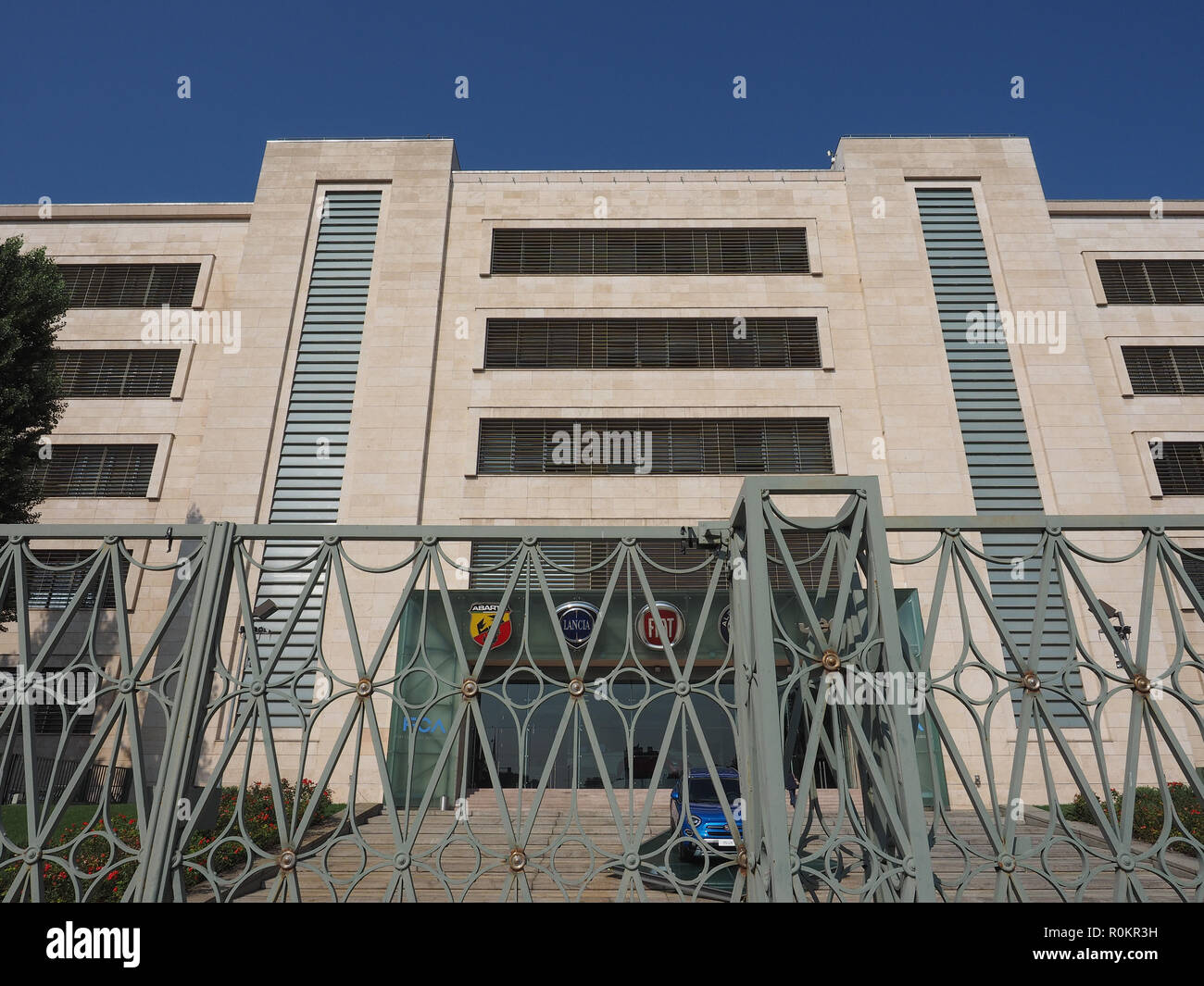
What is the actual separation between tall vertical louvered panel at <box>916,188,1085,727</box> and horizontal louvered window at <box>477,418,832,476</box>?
485 centimetres

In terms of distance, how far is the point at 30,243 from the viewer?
26375mm

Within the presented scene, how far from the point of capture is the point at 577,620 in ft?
64.6

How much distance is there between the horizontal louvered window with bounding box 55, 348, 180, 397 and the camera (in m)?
24.8

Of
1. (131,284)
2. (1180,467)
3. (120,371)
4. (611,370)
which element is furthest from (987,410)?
(131,284)

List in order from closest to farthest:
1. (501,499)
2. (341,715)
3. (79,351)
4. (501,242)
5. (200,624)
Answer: (200,624) → (341,715) → (501,499) → (79,351) → (501,242)

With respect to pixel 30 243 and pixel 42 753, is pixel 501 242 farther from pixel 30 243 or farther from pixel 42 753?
pixel 42 753

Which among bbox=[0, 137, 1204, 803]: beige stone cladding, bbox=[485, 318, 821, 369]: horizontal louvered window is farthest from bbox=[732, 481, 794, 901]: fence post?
bbox=[485, 318, 821, 369]: horizontal louvered window

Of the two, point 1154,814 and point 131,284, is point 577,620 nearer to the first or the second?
point 1154,814

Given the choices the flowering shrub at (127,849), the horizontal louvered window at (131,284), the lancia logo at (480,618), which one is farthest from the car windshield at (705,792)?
the horizontal louvered window at (131,284)

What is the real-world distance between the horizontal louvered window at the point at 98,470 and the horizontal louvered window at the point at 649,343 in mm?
11715

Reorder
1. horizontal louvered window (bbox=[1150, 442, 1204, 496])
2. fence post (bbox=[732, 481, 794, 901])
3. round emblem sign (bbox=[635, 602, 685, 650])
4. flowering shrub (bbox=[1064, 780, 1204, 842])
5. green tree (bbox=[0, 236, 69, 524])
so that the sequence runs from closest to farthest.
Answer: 1. fence post (bbox=[732, 481, 794, 901])
2. flowering shrub (bbox=[1064, 780, 1204, 842])
3. green tree (bbox=[0, 236, 69, 524])
4. round emblem sign (bbox=[635, 602, 685, 650])
5. horizontal louvered window (bbox=[1150, 442, 1204, 496])

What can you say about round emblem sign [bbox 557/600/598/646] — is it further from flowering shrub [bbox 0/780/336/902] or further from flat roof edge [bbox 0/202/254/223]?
flat roof edge [bbox 0/202/254/223]

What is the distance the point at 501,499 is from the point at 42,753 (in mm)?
15478

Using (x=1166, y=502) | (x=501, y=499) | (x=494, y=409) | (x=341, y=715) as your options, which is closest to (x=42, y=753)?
(x=341, y=715)
